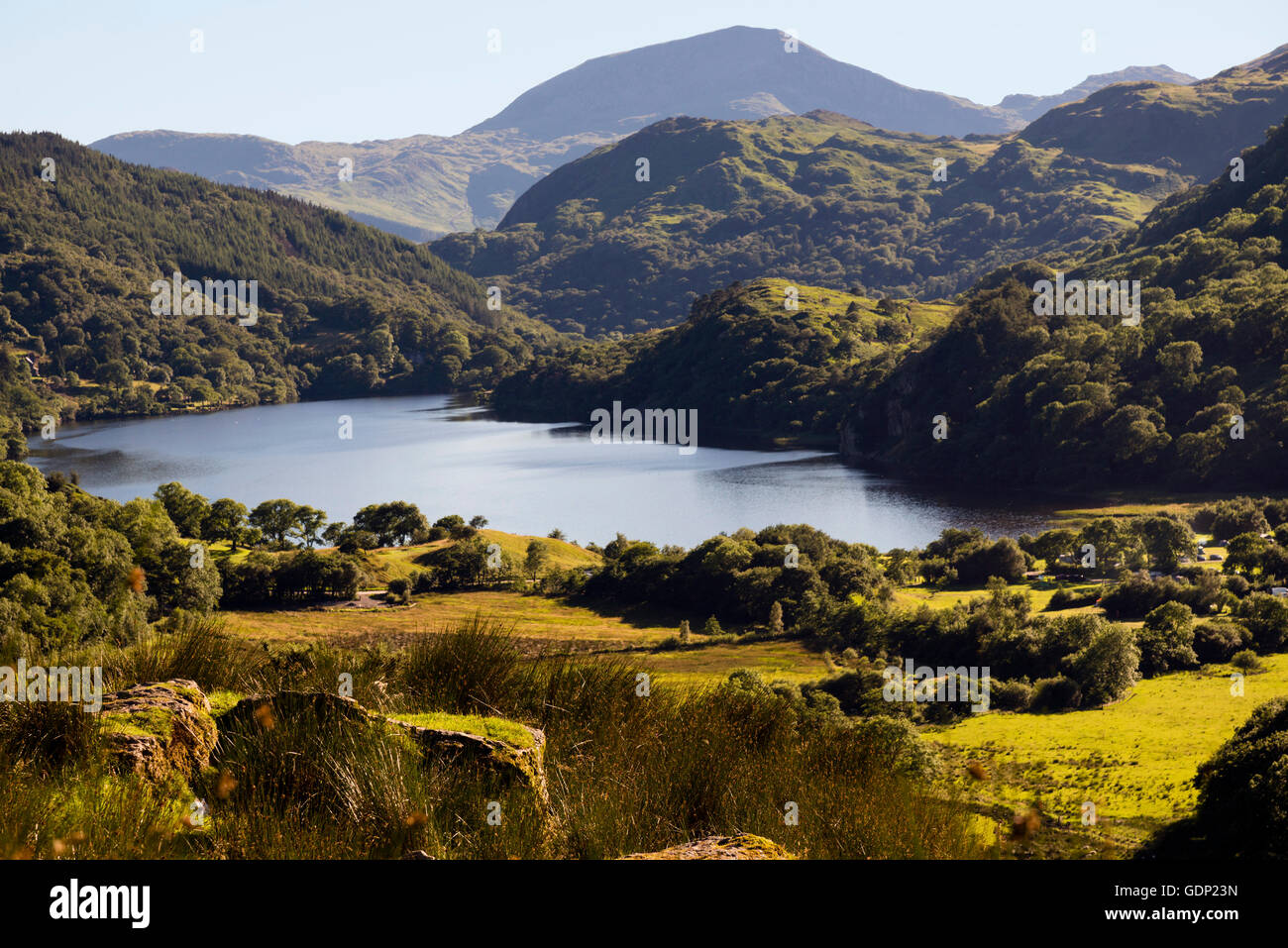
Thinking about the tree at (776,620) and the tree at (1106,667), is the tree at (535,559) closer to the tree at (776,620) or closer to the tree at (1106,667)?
the tree at (776,620)

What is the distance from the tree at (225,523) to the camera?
70.9 meters

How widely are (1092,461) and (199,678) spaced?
3820 inches

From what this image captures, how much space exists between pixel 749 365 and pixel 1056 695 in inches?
4424

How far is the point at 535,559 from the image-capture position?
6725cm

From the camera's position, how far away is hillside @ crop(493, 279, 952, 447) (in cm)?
13762

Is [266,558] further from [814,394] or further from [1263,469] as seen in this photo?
[814,394]

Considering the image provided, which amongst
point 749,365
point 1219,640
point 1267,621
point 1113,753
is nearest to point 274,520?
point 1113,753

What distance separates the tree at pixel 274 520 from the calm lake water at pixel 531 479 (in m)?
13.8

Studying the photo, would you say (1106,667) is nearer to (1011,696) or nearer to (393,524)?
(1011,696)

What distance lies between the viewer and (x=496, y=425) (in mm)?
153125

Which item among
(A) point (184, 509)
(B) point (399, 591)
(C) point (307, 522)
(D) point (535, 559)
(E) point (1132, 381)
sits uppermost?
(E) point (1132, 381)

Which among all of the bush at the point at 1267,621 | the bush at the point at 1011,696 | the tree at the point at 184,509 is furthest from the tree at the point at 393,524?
the bush at the point at 1267,621

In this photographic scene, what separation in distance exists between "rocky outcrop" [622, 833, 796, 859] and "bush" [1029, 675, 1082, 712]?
3637 centimetres


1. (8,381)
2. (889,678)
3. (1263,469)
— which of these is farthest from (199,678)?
(8,381)
